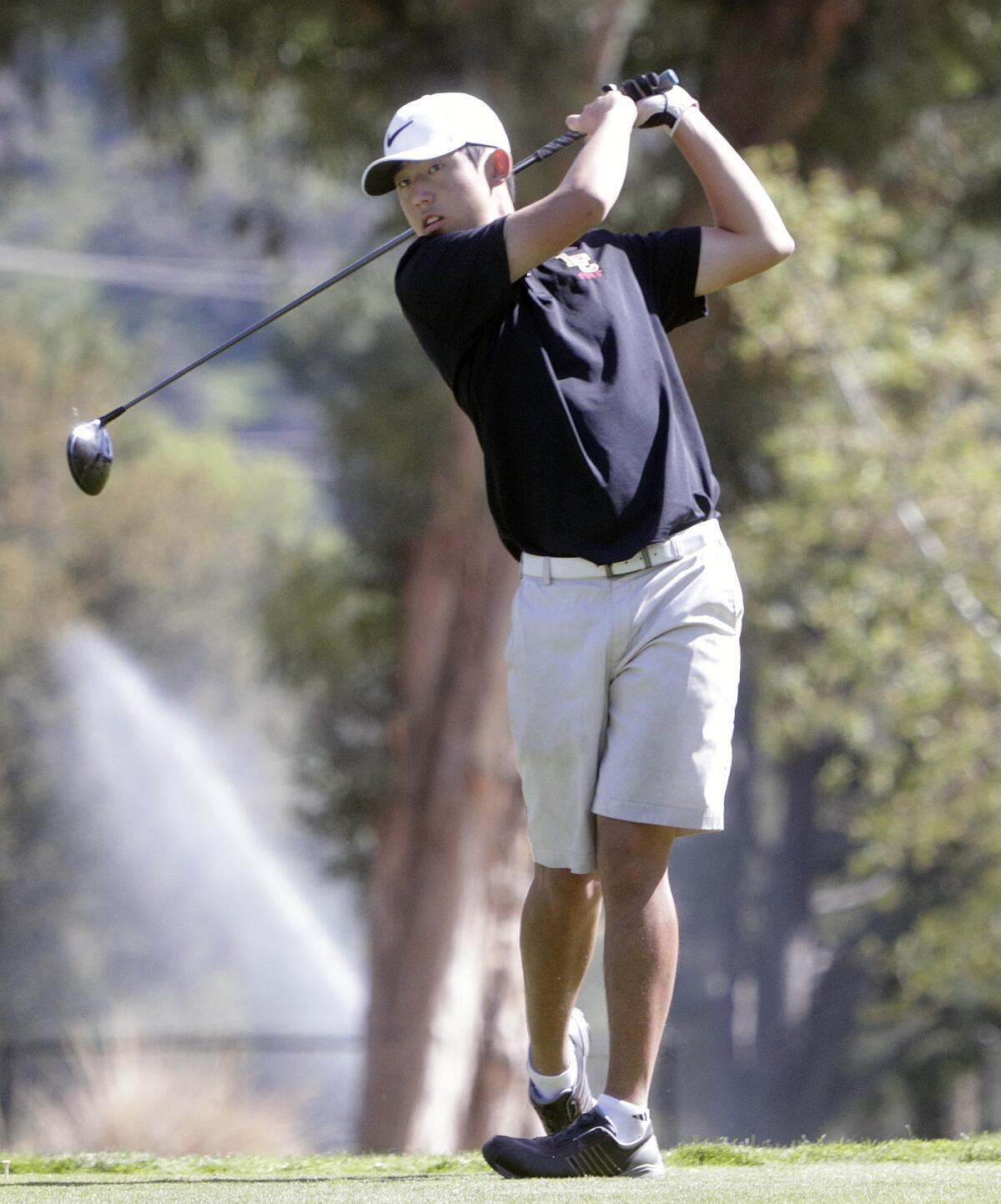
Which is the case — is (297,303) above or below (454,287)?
above

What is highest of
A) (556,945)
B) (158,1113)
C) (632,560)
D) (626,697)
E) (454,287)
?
(454,287)

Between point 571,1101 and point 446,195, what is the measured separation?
1620mm

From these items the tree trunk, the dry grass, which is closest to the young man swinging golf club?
the dry grass

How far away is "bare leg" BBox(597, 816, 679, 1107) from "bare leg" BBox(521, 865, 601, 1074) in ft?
0.47

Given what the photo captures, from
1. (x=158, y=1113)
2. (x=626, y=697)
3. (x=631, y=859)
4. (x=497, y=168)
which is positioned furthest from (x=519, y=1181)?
(x=158, y=1113)

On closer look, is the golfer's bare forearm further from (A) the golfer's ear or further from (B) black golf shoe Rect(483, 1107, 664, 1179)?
(B) black golf shoe Rect(483, 1107, 664, 1179)

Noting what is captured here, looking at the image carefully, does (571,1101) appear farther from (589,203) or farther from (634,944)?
(589,203)

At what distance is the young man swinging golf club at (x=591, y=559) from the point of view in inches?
122

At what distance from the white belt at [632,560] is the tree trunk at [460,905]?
23.1 feet

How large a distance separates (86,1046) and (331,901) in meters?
22.7

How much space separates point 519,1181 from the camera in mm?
3170

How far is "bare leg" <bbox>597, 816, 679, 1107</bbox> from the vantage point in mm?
3121

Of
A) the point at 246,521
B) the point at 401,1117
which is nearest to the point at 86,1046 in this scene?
the point at 401,1117

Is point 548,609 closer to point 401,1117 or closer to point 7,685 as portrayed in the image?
point 401,1117
